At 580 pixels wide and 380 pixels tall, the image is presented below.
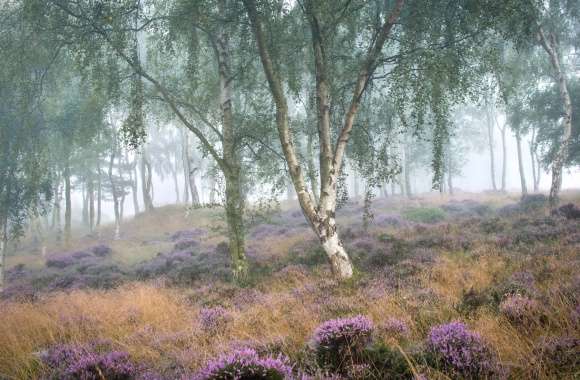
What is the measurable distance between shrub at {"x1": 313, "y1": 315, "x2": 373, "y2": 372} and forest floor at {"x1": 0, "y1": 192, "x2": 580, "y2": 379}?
0.10 meters

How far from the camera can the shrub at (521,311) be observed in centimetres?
449

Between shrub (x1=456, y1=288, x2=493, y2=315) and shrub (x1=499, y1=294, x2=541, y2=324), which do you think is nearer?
shrub (x1=499, y1=294, x2=541, y2=324)

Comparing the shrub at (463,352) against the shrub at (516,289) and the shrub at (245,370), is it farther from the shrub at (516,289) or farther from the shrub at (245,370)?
the shrub at (516,289)

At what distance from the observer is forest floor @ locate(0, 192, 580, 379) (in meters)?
3.98

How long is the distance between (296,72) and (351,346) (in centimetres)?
1076

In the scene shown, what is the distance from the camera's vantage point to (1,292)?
46.6 feet

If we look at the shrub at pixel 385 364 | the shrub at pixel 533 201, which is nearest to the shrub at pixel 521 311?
the shrub at pixel 385 364

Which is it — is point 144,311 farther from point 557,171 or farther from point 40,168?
point 557,171

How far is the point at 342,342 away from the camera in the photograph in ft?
13.4

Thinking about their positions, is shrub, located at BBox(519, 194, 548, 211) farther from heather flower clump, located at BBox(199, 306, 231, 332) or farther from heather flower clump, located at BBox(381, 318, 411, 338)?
heather flower clump, located at BBox(199, 306, 231, 332)

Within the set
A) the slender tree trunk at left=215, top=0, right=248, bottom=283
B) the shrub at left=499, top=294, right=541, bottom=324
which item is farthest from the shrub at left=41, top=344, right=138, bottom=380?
the slender tree trunk at left=215, top=0, right=248, bottom=283

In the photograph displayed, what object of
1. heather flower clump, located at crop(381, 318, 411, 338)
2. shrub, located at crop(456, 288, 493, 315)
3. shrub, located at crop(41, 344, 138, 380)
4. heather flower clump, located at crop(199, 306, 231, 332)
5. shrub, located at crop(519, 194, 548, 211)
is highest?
shrub, located at crop(519, 194, 548, 211)

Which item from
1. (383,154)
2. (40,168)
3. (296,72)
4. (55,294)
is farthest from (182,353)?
(40,168)

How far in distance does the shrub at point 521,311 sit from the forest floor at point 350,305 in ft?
0.05
